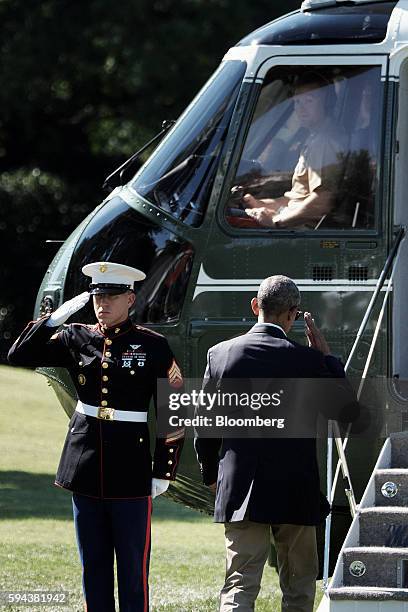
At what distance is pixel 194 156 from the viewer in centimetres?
757

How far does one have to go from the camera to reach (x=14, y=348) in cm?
629

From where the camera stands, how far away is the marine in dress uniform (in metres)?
6.05

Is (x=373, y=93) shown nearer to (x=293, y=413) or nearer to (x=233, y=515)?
(x=293, y=413)

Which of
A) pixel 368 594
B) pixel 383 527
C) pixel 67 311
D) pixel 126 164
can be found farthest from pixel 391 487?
pixel 126 164

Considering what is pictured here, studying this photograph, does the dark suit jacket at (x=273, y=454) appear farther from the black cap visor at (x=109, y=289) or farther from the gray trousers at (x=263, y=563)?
the black cap visor at (x=109, y=289)

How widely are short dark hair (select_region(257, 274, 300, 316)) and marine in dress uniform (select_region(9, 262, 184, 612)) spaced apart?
627mm

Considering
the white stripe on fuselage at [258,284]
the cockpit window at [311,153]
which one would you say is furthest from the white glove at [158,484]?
the cockpit window at [311,153]

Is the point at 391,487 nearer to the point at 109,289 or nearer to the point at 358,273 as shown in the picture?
the point at 358,273

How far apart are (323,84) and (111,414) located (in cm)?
242

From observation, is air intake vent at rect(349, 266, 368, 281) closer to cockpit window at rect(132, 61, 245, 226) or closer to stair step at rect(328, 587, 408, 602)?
cockpit window at rect(132, 61, 245, 226)

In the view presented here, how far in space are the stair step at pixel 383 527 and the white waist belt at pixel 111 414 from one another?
112cm

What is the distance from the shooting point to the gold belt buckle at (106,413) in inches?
241

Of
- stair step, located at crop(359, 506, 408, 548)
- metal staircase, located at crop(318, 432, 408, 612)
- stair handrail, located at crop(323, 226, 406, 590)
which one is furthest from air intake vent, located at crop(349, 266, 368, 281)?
stair step, located at crop(359, 506, 408, 548)

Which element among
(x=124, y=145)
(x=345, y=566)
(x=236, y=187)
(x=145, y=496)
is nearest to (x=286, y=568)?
(x=345, y=566)
